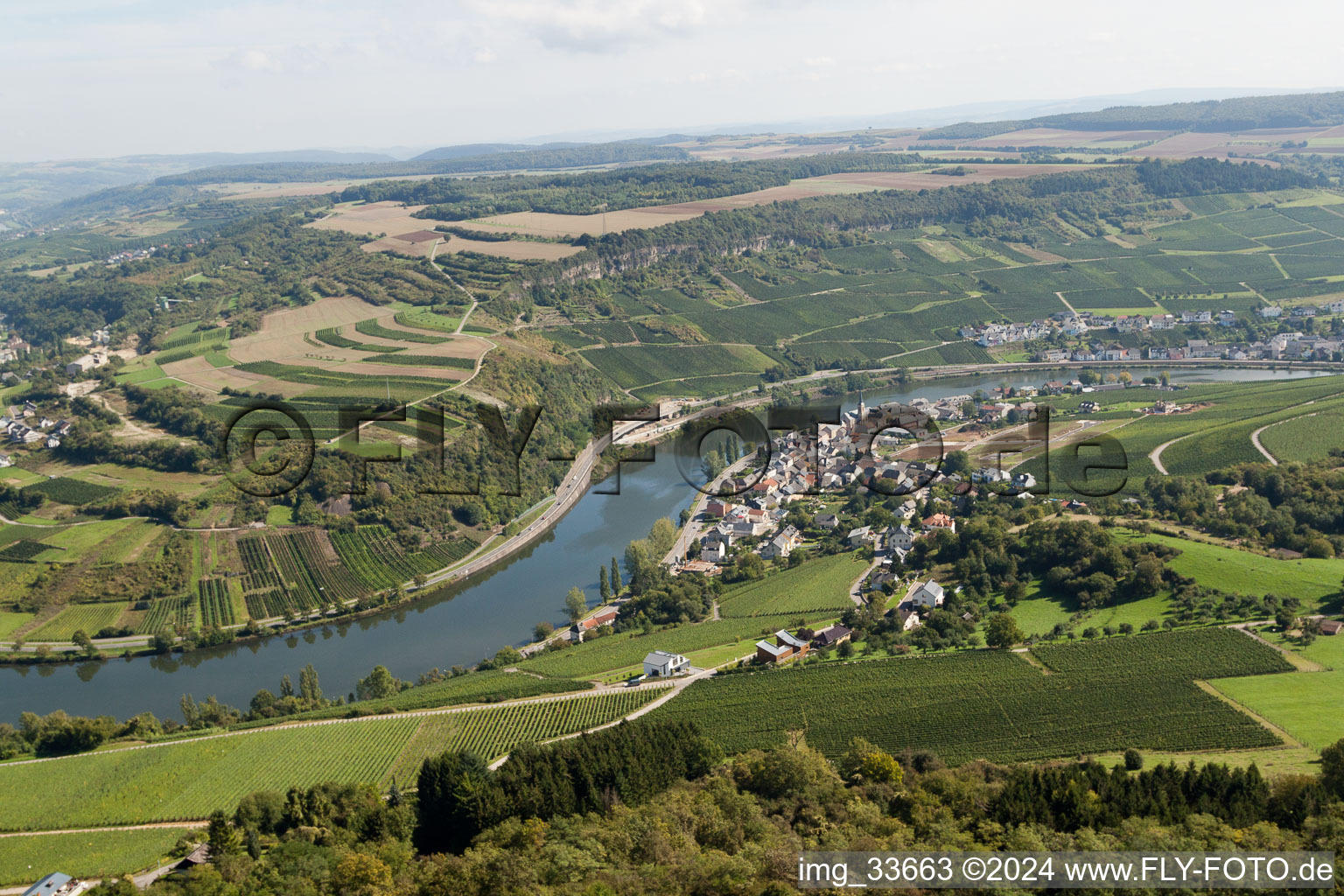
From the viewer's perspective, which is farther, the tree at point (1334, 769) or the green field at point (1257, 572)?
the green field at point (1257, 572)

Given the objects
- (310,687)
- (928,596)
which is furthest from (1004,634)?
(310,687)

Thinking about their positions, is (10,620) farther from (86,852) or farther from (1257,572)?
(1257,572)

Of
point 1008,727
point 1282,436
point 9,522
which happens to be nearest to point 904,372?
point 1282,436

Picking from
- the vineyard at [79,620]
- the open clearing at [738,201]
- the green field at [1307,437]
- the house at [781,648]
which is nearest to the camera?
the house at [781,648]

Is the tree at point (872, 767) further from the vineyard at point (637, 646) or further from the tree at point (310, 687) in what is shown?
the tree at point (310, 687)

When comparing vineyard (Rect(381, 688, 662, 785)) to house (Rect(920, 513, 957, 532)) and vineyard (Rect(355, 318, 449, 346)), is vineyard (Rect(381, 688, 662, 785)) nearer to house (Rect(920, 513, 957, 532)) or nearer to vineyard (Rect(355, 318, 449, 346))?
house (Rect(920, 513, 957, 532))

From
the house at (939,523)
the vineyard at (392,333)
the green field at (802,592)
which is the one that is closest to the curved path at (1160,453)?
the house at (939,523)

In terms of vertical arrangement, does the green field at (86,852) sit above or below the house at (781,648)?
below
